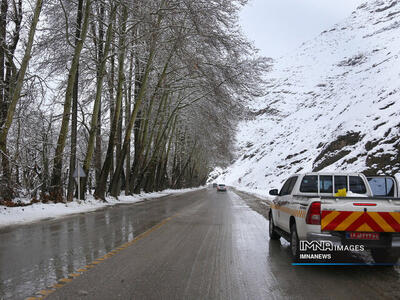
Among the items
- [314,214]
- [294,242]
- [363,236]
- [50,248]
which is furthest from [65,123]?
[363,236]

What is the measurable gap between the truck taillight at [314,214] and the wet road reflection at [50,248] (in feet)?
12.5

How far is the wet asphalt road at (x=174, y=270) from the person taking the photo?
4859 mm

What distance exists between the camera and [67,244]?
26.4 ft

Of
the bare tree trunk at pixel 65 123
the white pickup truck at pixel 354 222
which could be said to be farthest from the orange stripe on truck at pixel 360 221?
the bare tree trunk at pixel 65 123

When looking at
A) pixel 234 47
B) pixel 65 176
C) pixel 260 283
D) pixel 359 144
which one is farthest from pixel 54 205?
pixel 359 144

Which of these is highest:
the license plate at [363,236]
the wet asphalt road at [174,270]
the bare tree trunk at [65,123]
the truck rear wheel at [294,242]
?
the bare tree trunk at [65,123]

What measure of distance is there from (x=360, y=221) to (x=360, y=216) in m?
0.08

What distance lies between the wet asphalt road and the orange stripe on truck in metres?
0.74

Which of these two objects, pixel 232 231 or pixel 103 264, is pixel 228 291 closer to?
pixel 103 264

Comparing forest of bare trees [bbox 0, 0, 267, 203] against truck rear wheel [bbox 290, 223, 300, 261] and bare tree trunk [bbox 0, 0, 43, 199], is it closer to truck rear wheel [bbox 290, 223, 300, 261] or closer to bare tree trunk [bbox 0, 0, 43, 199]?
bare tree trunk [bbox 0, 0, 43, 199]

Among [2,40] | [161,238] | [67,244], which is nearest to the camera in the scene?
[67,244]

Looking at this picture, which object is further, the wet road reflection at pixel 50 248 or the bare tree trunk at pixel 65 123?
the bare tree trunk at pixel 65 123

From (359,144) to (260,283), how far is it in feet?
120

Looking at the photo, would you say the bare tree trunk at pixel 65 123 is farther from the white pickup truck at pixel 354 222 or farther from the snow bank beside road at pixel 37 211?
the white pickup truck at pixel 354 222
